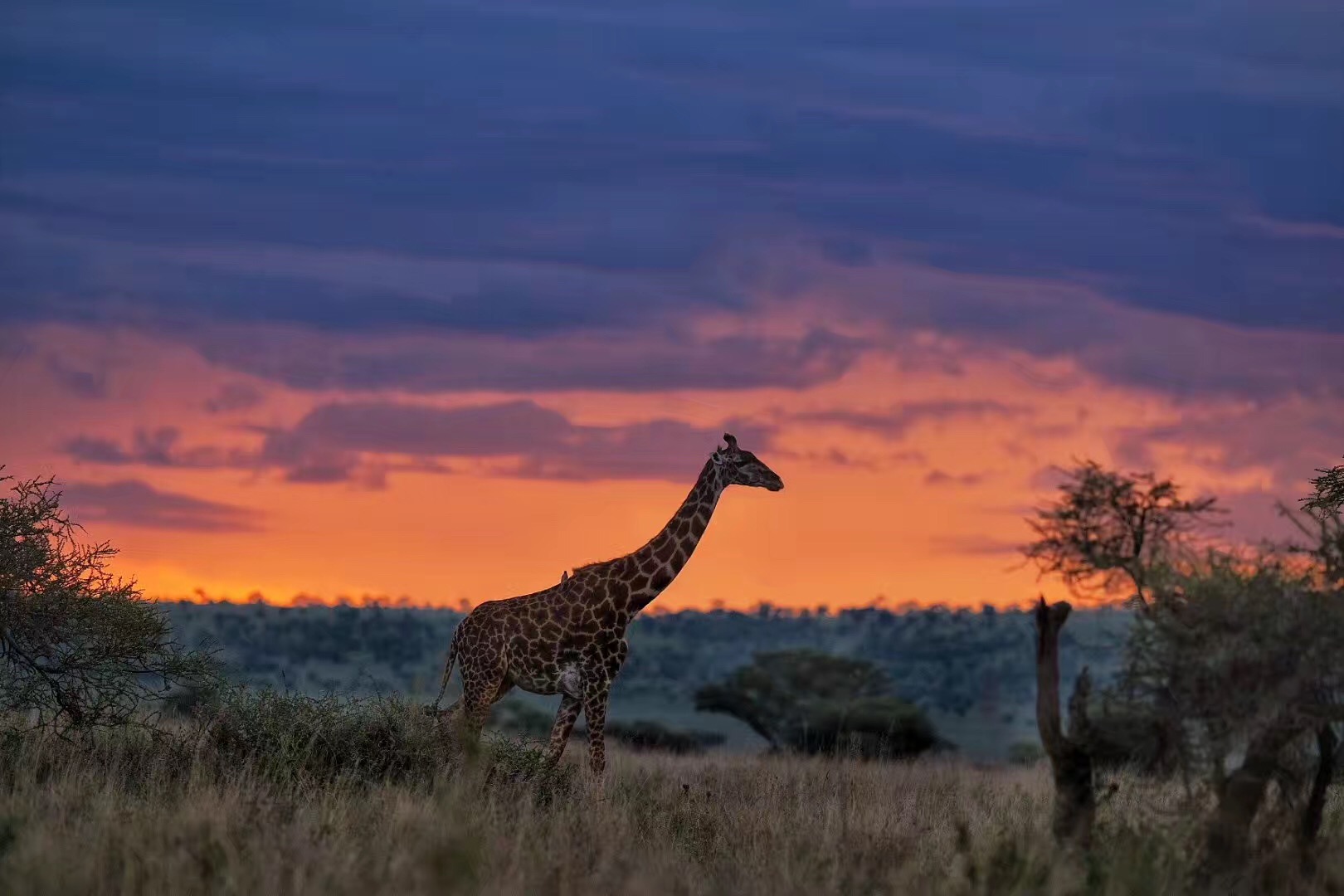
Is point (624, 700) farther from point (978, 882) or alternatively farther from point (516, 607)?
point (978, 882)

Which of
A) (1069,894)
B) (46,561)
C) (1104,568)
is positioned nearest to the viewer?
(1069,894)

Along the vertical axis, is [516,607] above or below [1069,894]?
above

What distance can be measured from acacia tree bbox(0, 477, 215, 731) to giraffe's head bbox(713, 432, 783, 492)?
6.41 m

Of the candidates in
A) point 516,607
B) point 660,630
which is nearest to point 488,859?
point 516,607

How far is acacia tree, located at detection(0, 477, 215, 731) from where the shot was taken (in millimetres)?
18031

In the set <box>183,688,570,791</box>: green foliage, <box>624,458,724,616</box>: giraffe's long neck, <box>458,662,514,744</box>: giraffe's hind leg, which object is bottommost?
<box>183,688,570,791</box>: green foliage

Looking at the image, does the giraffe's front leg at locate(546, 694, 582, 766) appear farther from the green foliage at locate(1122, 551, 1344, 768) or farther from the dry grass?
the green foliage at locate(1122, 551, 1344, 768)

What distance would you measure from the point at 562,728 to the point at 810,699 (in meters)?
32.1

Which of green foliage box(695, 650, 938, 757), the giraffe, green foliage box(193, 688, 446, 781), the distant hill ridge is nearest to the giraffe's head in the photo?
the giraffe

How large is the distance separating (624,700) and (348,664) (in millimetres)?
13005

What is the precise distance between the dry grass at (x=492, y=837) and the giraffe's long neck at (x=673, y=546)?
2088mm

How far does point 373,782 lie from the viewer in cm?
1617

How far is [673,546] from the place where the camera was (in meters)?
19.5

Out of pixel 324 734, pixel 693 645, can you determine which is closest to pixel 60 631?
pixel 324 734
